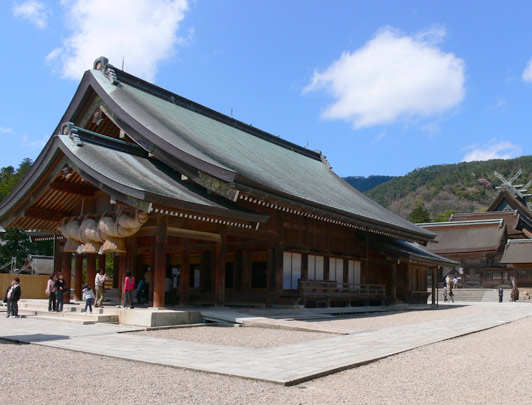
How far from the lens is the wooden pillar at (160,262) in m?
13.6

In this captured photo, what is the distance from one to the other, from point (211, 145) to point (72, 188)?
463 centimetres

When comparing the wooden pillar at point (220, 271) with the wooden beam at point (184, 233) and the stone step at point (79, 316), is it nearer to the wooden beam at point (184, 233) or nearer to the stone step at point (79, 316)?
the wooden beam at point (184, 233)

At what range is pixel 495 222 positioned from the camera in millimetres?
46188

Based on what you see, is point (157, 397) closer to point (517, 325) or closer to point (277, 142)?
point (517, 325)

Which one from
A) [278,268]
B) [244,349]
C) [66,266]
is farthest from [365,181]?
[244,349]

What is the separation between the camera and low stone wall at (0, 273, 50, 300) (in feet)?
72.2

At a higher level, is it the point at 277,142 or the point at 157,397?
the point at 277,142

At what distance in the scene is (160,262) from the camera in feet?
44.7

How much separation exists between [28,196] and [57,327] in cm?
533

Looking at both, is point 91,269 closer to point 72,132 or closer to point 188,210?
point 72,132

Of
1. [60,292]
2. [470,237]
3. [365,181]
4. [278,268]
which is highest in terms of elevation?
[365,181]

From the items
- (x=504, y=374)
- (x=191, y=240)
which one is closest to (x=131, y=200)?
(x=191, y=240)

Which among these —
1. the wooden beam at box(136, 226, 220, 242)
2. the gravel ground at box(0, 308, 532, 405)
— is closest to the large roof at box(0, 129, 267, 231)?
the wooden beam at box(136, 226, 220, 242)

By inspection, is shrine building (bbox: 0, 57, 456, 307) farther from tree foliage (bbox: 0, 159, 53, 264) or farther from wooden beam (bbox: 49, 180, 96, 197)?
tree foliage (bbox: 0, 159, 53, 264)
